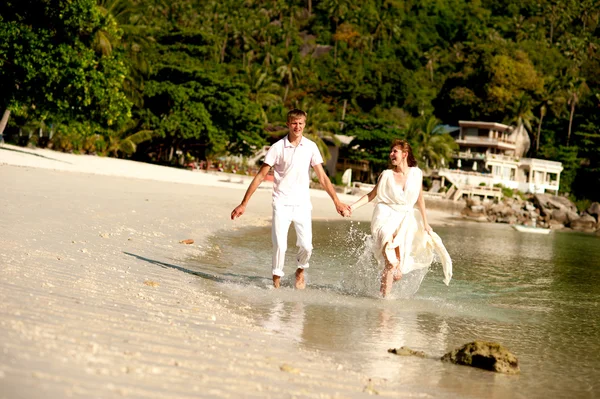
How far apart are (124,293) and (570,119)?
7937 centimetres

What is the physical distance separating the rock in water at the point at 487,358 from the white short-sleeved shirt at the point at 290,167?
291cm

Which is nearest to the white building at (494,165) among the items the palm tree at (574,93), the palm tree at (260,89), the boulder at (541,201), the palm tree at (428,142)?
the palm tree at (428,142)

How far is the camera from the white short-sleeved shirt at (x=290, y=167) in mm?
7715

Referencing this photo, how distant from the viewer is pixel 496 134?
79750 mm

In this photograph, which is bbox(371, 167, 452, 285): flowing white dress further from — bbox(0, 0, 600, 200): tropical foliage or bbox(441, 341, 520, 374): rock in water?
bbox(0, 0, 600, 200): tropical foliage

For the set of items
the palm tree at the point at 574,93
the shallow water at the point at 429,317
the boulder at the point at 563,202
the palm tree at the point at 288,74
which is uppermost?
the palm tree at the point at 574,93

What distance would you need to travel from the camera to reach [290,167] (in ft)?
25.3

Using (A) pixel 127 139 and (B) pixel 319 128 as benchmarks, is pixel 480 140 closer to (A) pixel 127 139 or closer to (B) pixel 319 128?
(B) pixel 319 128

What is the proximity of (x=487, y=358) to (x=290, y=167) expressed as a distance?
3195 mm

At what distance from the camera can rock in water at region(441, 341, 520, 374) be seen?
5.30 meters

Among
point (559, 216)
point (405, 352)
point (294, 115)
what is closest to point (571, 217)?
point (559, 216)

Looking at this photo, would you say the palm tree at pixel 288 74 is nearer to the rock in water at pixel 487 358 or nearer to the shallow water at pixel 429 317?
the shallow water at pixel 429 317

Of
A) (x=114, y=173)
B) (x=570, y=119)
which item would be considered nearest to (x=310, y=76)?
(x=570, y=119)

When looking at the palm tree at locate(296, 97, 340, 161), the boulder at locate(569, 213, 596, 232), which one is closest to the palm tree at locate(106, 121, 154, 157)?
the palm tree at locate(296, 97, 340, 161)
